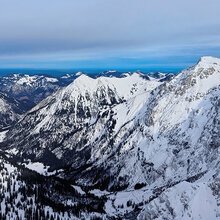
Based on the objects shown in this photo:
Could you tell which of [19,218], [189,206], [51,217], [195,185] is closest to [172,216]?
[189,206]

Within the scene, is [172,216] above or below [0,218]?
above

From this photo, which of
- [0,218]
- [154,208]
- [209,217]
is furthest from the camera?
[0,218]

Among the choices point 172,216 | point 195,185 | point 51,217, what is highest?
point 195,185

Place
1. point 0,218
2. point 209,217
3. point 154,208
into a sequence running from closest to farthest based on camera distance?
point 209,217 → point 154,208 → point 0,218

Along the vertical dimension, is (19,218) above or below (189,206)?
below

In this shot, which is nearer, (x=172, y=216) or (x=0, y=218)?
(x=172, y=216)

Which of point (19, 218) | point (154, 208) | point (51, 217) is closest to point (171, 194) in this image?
point (154, 208)

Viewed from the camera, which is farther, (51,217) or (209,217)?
(51,217)

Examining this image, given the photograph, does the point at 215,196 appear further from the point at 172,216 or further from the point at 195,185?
the point at 172,216

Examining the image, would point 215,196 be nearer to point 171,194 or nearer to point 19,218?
point 171,194
